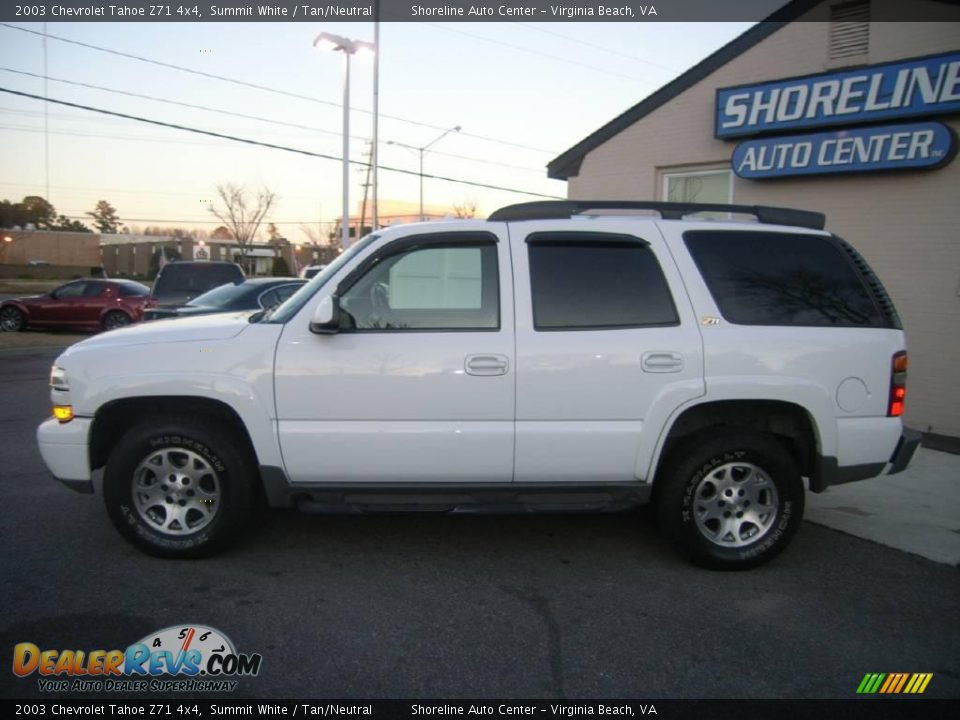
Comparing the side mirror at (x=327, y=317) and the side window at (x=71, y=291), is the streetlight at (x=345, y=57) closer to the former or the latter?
the side window at (x=71, y=291)

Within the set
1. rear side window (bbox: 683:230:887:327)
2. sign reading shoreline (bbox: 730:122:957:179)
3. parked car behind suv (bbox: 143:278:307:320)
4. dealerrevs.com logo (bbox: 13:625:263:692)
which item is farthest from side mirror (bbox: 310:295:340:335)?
sign reading shoreline (bbox: 730:122:957:179)

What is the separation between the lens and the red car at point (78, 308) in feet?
57.7

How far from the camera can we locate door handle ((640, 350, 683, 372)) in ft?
12.7

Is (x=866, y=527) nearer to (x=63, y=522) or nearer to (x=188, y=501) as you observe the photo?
(x=188, y=501)

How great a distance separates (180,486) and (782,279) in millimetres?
3763

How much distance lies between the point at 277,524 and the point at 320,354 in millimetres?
1560

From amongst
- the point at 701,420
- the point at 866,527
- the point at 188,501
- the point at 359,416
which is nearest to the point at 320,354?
the point at 359,416

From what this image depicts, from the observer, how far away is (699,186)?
9852mm

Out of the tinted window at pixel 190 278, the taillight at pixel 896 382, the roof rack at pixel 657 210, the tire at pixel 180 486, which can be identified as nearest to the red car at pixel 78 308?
the tinted window at pixel 190 278

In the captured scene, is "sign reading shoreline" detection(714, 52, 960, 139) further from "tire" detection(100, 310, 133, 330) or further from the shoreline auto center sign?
"tire" detection(100, 310, 133, 330)

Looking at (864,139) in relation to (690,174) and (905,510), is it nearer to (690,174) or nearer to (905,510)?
(690,174)

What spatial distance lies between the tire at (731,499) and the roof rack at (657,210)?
4.53ft

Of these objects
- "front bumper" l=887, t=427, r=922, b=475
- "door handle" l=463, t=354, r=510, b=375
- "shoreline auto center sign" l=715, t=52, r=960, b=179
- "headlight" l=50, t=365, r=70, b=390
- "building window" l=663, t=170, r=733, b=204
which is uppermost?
"shoreline auto center sign" l=715, t=52, r=960, b=179

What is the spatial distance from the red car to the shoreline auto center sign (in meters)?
14.9
